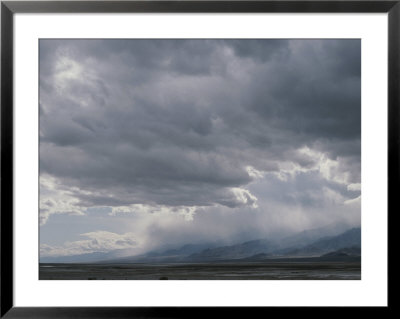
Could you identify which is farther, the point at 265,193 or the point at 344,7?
the point at 265,193

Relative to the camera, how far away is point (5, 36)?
183 centimetres

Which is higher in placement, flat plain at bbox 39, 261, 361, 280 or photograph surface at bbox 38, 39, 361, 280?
photograph surface at bbox 38, 39, 361, 280

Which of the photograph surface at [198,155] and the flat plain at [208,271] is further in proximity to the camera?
the photograph surface at [198,155]

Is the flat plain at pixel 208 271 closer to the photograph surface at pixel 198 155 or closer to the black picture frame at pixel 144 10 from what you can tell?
the photograph surface at pixel 198 155

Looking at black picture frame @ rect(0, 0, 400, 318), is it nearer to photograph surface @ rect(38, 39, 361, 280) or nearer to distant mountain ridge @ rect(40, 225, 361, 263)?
photograph surface @ rect(38, 39, 361, 280)

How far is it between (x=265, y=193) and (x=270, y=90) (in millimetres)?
589

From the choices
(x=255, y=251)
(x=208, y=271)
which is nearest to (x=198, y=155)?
(x=255, y=251)

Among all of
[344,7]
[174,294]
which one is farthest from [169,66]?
[174,294]

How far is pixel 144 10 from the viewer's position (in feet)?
6.03

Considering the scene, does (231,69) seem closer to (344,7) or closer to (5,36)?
(344,7)

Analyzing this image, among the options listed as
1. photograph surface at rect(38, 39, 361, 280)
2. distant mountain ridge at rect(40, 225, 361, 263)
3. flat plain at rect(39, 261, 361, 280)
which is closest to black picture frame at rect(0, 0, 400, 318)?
flat plain at rect(39, 261, 361, 280)

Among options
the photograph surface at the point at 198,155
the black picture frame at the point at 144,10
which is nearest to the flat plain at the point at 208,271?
the photograph surface at the point at 198,155

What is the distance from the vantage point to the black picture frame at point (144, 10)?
5.88 ft

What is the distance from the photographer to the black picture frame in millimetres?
1793
